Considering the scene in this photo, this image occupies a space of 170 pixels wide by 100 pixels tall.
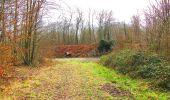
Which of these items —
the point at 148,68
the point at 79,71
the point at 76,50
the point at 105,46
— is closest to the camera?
the point at 148,68

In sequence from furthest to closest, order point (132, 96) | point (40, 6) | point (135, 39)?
point (135, 39)
point (40, 6)
point (132, 96)

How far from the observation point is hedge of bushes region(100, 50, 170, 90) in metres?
14.0

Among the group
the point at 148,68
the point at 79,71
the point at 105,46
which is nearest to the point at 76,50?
the point at 105,46

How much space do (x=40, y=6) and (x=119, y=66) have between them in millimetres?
8360

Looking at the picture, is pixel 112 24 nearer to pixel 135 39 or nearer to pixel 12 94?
pixel 135 39

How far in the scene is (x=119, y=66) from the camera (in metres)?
21.9

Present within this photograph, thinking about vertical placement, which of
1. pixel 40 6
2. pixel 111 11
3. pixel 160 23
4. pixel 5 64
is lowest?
pixel 5 64

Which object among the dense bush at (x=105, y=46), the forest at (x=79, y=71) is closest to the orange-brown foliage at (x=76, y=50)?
the dense bush at (x=105, y=46)

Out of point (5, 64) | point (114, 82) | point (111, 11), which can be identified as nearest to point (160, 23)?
point (114, 82)

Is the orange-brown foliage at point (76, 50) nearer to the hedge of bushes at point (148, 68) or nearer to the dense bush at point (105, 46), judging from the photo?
the dense bush at point (105, 46)

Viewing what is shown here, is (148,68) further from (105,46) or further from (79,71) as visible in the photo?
(105,46)

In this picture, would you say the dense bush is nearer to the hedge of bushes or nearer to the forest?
the forest

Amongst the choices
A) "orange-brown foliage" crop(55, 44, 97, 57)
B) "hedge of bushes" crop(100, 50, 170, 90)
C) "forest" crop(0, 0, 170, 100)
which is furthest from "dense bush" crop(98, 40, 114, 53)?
"hedge of bushes" crop(100, 50, 170, 90)

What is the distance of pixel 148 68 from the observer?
16750 mm
